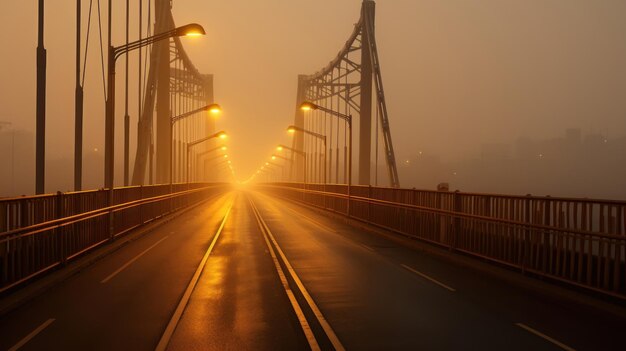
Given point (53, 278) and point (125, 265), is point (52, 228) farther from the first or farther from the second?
point (125, 265)

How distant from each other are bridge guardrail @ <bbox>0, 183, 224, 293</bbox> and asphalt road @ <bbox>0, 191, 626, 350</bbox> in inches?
27.2

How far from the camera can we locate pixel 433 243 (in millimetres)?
18078

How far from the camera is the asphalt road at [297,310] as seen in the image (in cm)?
756

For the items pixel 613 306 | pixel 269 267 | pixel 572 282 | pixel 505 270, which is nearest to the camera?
pixel 613 306

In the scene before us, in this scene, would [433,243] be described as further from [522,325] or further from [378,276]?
[522,325]

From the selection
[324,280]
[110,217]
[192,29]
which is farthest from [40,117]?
[324,280]

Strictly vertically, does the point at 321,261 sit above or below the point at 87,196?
below

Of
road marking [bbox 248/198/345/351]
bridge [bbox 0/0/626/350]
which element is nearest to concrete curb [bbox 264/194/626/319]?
bridge [bbox 0/0/626/350]

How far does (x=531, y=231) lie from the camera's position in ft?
40.1

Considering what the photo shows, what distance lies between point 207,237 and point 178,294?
469 inches

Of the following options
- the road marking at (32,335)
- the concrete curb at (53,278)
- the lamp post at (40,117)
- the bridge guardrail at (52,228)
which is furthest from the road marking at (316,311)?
the lamp post at (40,117)

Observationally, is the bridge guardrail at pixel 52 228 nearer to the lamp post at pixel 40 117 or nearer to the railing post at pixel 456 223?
the lamp post at pixel 40 117

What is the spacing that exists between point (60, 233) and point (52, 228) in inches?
30.6

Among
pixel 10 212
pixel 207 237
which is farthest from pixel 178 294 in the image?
pixel 207 237
